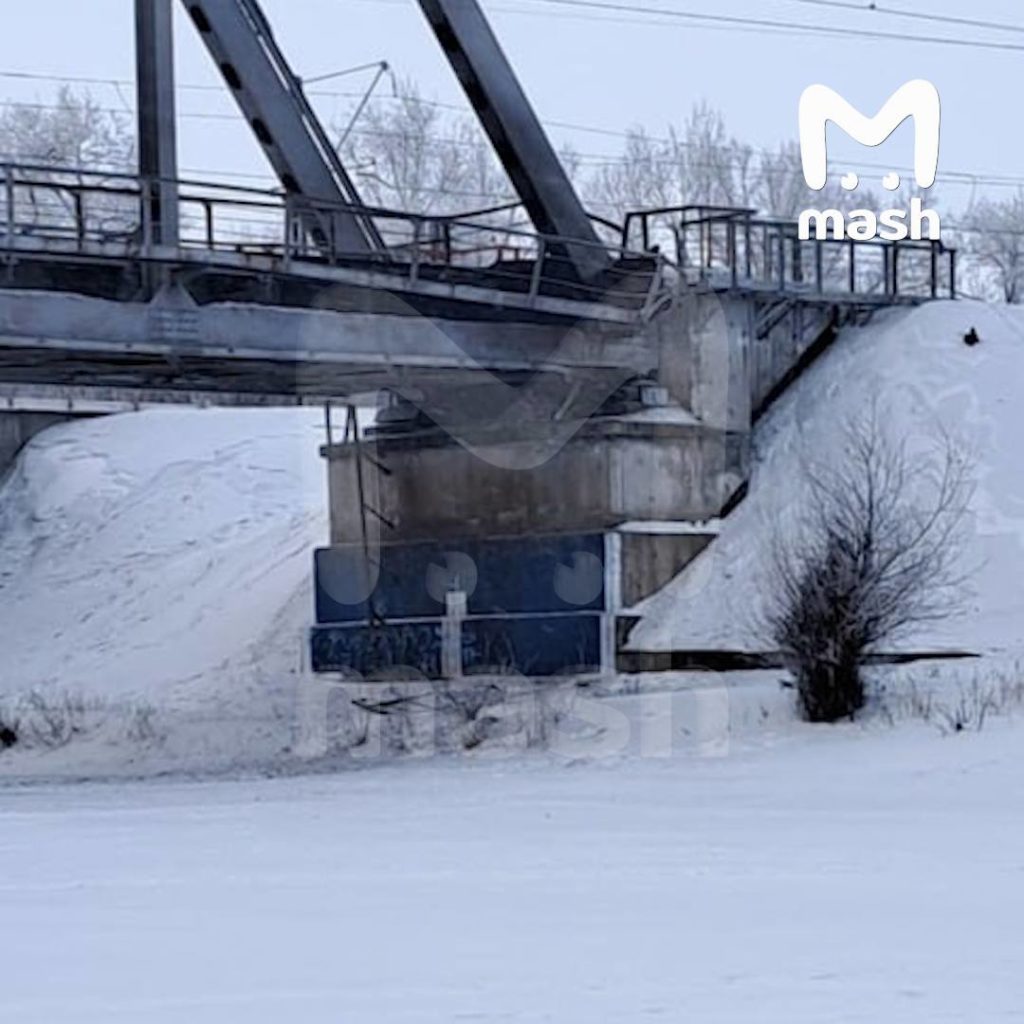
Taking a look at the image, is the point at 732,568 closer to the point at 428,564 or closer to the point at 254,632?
the point at 428,564

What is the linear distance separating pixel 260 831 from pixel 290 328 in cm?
1084

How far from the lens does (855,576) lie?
27.2m

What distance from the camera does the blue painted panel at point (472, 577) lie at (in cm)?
3306

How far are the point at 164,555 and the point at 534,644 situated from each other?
18964mm

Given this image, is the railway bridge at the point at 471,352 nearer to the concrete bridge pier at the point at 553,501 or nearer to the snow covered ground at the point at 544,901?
the concrete bridge pier at the point at 553,501

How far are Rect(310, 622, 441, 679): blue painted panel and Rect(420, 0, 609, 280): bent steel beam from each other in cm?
587

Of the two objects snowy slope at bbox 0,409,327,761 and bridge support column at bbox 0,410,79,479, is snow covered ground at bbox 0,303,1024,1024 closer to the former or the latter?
snowy slope at bbox 0,409,327,761

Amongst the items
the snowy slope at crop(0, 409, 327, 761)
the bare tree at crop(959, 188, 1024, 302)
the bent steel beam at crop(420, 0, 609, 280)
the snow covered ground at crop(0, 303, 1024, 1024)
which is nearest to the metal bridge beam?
the bent steel beam at crop(420, 0, 609, 280)

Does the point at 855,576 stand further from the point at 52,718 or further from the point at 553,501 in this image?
the point at 52,718

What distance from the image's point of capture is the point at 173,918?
13109 mm

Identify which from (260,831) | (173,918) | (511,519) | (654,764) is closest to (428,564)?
(511,519)

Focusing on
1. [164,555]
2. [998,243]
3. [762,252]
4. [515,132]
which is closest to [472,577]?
[515,132]

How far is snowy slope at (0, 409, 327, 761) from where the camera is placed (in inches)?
1631

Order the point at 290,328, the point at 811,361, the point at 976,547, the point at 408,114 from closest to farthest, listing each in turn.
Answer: the point at 290,328, the point at 976,547, the point at 811,361, the point at 408,114
